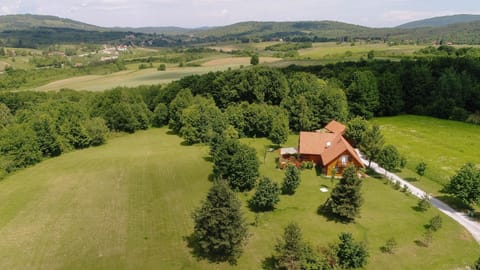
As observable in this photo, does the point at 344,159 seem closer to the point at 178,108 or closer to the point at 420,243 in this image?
the point at 420,243

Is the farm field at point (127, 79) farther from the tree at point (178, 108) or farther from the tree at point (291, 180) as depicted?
the tree at point (291, 180)

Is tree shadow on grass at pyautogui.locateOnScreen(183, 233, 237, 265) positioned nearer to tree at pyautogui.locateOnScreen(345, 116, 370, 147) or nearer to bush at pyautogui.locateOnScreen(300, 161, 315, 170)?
bush at pyautogui.locateOnScreen(300, 161, 315, 170)

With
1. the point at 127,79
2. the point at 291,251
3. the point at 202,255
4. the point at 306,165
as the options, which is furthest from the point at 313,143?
the point at 127,79

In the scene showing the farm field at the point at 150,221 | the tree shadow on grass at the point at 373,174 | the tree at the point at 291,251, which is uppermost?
the tree at the point at 291,251

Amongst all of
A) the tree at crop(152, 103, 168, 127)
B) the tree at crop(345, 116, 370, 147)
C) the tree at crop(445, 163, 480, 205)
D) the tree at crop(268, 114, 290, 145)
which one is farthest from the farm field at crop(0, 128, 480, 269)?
the tree at crop(152, 103, 168, 127)

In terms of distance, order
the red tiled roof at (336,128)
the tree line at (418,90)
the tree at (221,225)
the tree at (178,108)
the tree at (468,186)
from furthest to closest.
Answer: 1. the tree line at (418,90)
2. the tree at (178,108)
3. the red tiled roof at (336,128)
4. the tree at (468,186)
5. the tree at (221,225)

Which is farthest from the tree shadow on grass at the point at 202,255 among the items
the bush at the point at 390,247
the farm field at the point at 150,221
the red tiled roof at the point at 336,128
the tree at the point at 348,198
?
the red tiled roof at the point at 336,128

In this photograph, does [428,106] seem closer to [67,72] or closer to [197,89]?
[197,89]
